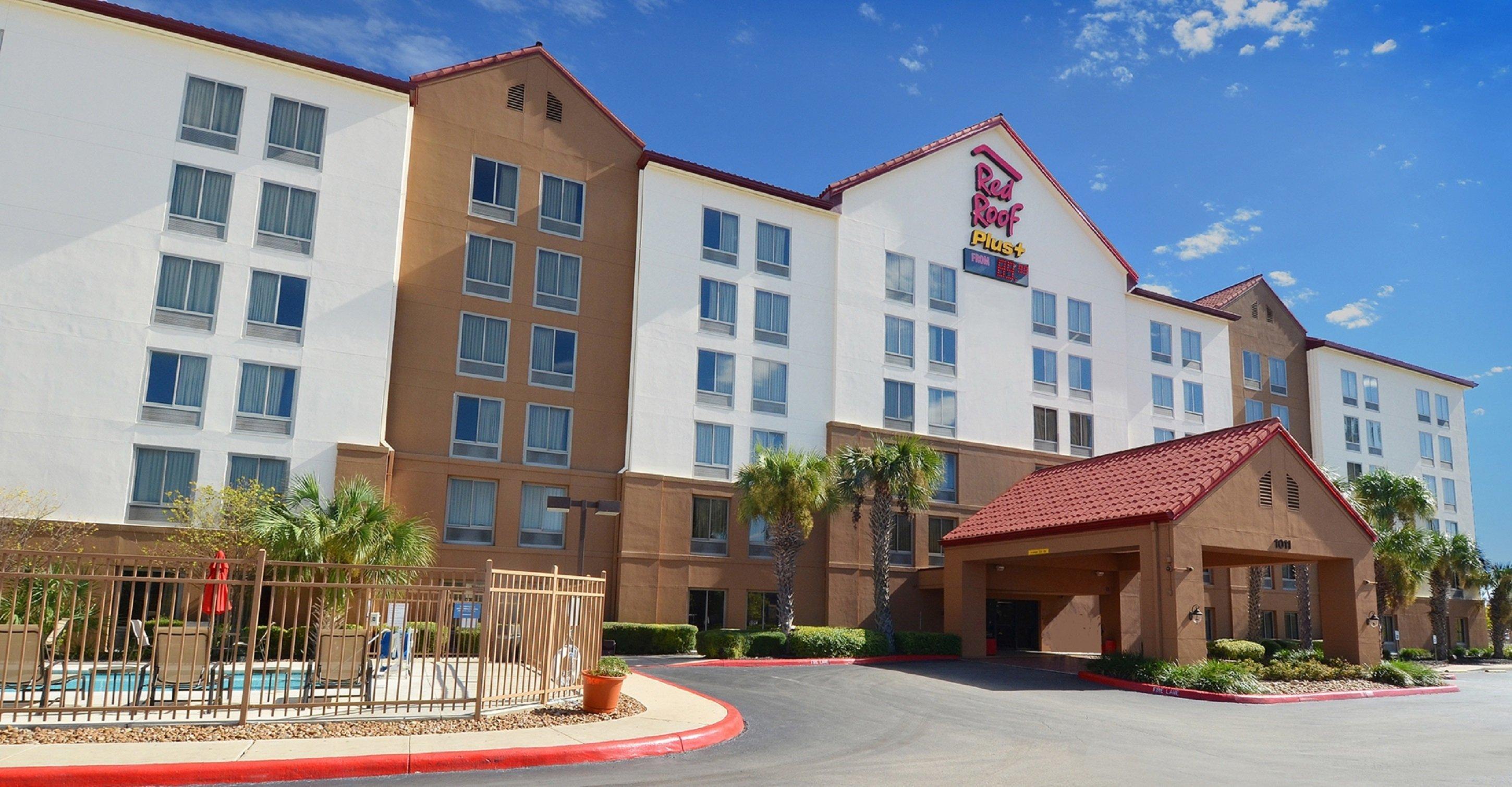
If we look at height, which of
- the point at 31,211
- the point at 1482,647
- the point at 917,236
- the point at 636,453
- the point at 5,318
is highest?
the point at 917,236

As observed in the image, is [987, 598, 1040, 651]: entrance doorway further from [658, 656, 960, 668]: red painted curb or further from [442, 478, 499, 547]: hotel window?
[442, 478, 499, 547]: hotel window

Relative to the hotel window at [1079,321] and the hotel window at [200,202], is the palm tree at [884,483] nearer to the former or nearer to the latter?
the hotel window at [1079,321]

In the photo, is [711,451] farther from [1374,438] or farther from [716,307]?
[1374,438]

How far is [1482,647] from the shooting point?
57750mm

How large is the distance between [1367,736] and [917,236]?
28443 mm

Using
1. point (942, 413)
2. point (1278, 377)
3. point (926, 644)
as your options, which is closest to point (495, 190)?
point (942, 413)

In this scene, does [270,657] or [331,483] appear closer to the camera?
[270,657]

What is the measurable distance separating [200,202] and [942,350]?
27545 mm

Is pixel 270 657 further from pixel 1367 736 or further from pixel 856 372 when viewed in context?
pixel 856 372

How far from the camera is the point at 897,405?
41.3 metres

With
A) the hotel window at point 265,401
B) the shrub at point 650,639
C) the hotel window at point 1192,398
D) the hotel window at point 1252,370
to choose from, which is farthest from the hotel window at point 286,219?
the hotel window at point 1252,370

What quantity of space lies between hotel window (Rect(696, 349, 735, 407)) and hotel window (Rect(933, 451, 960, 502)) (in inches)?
375

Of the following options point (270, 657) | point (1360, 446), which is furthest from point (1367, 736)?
point (1360, 446)

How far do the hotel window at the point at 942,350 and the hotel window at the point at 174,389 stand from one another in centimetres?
2654
